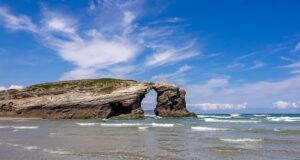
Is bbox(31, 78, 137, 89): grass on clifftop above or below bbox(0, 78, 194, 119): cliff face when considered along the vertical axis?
above

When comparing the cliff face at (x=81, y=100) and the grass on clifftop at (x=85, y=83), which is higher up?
the grass on clifftop at (x=85, y=83)

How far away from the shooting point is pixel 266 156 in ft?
59.2

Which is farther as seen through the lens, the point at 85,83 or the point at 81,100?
the point at 85,83

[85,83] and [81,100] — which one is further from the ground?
[85,83]

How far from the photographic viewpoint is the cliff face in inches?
2628

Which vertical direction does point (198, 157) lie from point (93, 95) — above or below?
below

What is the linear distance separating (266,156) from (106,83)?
5622cm

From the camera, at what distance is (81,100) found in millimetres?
66938

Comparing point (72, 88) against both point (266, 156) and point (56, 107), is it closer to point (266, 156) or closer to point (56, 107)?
point (56, 107)

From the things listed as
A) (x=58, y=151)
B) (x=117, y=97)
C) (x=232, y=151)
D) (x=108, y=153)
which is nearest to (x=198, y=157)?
(x=232, y=151)

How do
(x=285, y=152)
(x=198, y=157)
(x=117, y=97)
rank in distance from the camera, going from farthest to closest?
1. (x=117, y=97)
2. (x=285, y=152)
3. (x=198, y=157)

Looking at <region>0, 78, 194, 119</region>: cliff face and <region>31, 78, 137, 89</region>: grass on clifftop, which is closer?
<region>0, 78, 194, 119</region>: cliff face

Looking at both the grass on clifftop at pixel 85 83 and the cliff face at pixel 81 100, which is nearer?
the cliff face at pixel 81 100

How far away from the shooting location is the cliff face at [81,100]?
219ft
